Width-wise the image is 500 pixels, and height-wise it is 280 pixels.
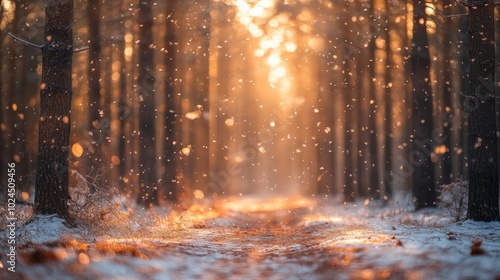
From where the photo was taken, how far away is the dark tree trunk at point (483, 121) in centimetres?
1092

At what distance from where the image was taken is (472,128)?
1112 cm

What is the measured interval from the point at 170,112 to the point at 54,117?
26.0 feet

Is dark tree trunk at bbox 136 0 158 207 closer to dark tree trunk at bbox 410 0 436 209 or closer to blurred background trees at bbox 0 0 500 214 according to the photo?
blurred background trees at bbox 0 0 500 214

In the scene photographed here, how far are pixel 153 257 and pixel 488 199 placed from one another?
318 inches

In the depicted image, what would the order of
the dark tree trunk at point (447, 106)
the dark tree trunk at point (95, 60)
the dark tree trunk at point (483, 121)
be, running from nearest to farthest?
the dark tree trunk at point (483, 121) < the dark tree trunk at point (95, 60) < the dark tree trunk at point (447, 106)

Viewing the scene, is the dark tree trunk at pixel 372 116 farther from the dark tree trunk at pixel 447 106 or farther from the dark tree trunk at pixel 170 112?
the dark tree trunk at pixel 170 112

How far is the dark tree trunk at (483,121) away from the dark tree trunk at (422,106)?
14.9 ft

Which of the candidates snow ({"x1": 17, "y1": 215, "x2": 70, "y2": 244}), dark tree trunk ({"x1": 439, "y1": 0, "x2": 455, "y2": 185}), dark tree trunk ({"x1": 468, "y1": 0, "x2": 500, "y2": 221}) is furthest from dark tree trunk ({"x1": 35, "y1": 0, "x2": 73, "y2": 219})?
dark tree trunk ({"x1": 439, "y1": 0, "x2": 455, "y2": 185})

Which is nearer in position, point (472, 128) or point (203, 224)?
point (472, 128)

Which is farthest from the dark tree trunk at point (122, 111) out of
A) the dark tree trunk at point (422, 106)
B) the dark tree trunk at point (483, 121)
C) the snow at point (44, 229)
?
the dark tree trunk at point (483, 121)

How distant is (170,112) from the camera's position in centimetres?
1777

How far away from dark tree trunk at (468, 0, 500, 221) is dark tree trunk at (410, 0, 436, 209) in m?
4.55

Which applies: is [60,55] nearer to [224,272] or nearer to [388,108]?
[224,272]

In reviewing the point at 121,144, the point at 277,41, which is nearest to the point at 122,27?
the point at 121,144
